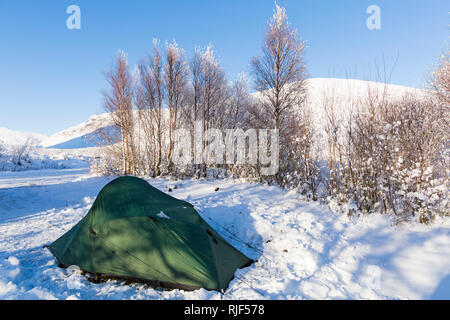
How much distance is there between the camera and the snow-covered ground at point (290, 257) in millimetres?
3473

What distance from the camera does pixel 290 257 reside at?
4.58 m

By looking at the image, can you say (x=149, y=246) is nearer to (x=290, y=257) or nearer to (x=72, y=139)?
(x=290, y=257)

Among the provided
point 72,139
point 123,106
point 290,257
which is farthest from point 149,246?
point 72,139

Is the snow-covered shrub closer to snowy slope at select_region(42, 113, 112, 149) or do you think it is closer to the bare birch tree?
the bare birch tree

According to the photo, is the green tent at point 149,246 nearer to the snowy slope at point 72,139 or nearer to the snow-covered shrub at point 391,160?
the snow-covered shrub at point 391,160

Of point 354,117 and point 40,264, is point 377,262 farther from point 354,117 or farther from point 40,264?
point 40,264

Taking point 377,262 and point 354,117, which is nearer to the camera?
point 377,262

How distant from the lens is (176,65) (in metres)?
14.6

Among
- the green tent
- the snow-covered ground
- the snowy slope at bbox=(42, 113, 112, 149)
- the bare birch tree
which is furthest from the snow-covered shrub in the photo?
the snowy slope at bbox=(42, 113, 112, 149)

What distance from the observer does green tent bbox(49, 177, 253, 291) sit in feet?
12.1

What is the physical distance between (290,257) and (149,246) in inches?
106

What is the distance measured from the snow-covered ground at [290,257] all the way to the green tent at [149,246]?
0.19m
